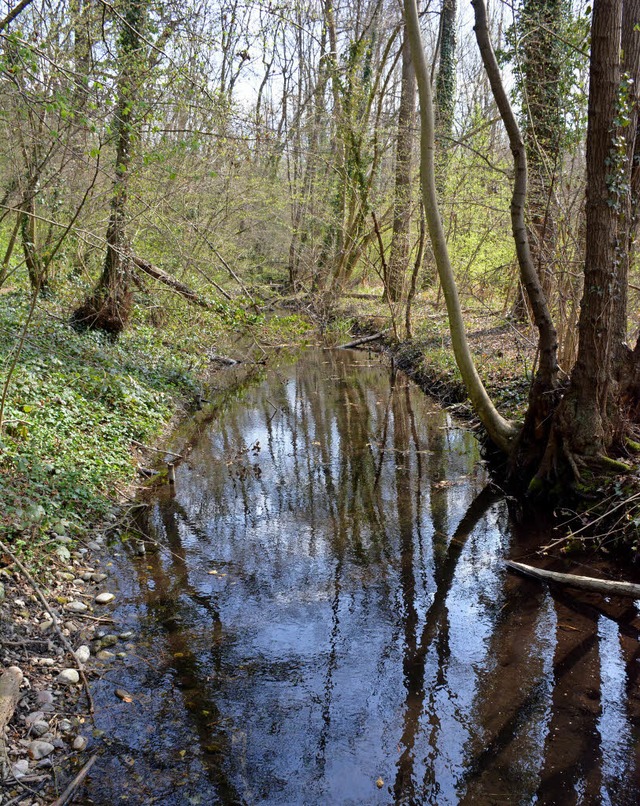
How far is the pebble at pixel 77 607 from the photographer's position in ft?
17.7

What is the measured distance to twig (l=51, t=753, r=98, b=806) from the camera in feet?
11.5

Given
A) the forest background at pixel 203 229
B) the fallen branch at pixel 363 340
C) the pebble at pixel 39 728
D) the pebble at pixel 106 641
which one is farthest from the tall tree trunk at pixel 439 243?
the fallen branch at pixel 363 340

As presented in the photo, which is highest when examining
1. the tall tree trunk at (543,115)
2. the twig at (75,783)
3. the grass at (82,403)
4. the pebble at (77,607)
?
the tall tree trunk at (543,115)

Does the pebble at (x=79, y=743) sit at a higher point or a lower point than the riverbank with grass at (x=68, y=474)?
lower

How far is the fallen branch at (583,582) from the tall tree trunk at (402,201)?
1159 centimetres

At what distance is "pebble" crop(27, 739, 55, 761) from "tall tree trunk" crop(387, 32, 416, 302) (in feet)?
46.9

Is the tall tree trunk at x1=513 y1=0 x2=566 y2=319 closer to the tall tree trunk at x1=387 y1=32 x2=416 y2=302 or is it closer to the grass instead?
the grass

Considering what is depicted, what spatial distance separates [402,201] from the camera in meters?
15.9

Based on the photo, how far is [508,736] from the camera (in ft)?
13.3

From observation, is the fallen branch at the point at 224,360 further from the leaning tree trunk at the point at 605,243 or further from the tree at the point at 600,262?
the leaning tree trunk at the point at 605,243

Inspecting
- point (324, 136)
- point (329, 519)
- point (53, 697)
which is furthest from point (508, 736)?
point (324, 136)

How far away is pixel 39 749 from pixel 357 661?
224 cm

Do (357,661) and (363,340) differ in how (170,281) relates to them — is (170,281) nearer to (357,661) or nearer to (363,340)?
(363,340)

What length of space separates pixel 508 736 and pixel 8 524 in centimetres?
436
